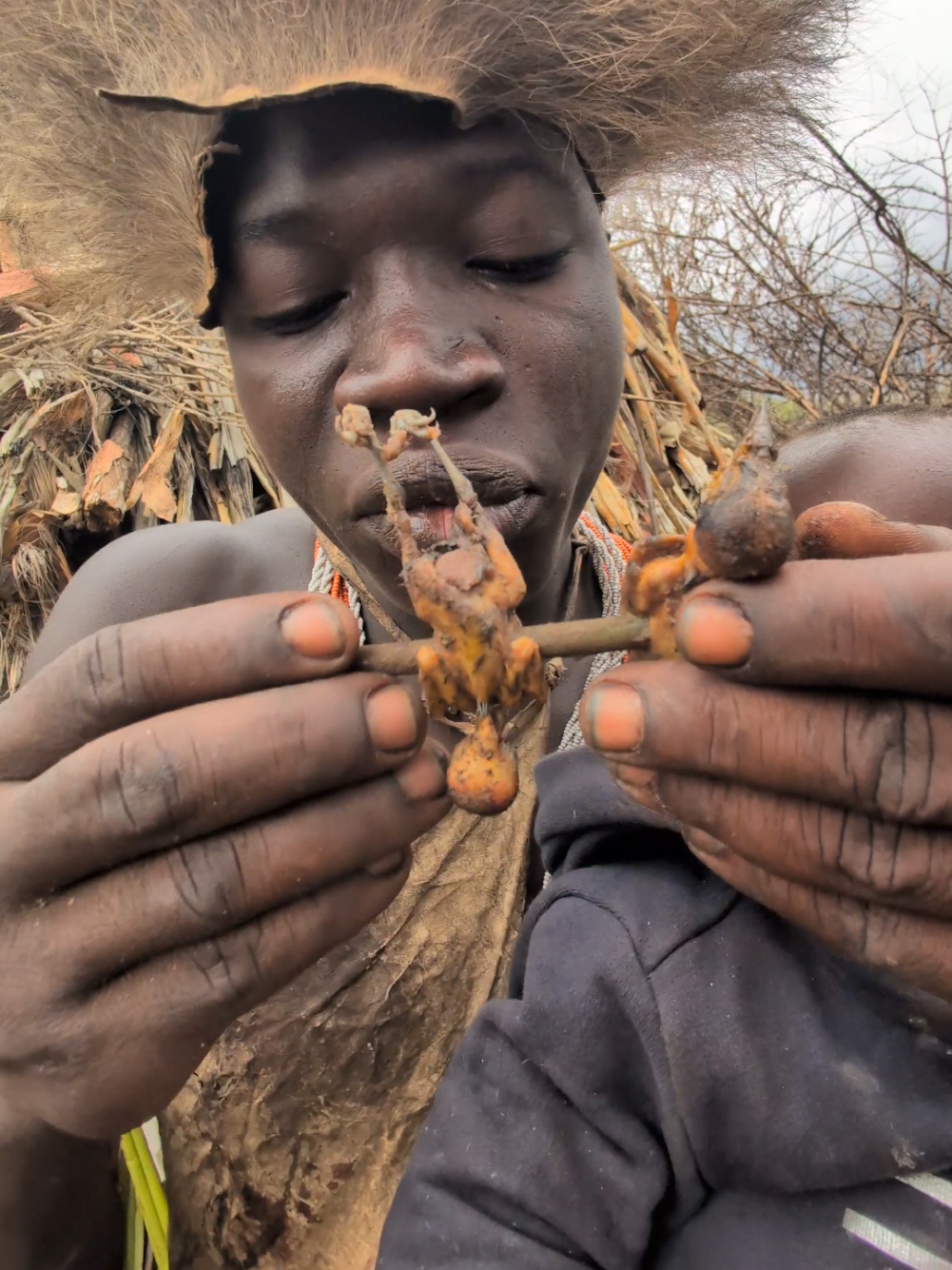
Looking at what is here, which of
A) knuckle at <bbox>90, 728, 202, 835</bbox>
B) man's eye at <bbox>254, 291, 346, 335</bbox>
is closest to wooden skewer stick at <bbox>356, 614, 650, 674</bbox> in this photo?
knuckle at <bbox>90, 728, 202, 835</bbox>

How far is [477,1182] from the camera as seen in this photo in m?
1.00

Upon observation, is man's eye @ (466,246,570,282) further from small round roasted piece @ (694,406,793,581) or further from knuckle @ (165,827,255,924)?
knuckle @ (165,827,255,924)

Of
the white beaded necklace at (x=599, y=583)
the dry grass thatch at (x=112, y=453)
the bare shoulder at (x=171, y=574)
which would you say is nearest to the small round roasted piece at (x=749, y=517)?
the white beaded necklace at (x=599, y=583)

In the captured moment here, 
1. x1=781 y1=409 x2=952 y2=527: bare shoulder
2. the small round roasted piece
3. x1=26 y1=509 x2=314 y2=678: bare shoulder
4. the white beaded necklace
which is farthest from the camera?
x1=26 y1=509 x2=314 y2=678: bare shoulder

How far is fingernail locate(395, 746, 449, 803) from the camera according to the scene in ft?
3.05

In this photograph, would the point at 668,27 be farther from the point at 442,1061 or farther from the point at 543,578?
the point at 442,1061

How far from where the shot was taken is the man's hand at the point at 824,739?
0.74m

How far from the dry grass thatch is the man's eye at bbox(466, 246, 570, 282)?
1652 mm

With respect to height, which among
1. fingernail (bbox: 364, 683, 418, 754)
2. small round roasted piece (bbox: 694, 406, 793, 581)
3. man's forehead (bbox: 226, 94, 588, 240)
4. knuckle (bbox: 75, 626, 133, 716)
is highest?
man's forehead (bbox: 226, 94, 588, 240)

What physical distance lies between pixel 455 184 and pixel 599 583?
3.20 ft

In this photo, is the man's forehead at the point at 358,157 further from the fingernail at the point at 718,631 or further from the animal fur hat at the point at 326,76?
the fingernail at the point at 718,631

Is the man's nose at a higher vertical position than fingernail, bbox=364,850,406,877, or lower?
higher

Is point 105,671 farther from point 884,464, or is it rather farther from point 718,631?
point 884,464

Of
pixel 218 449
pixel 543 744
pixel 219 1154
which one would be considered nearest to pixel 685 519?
pixel 218 449
